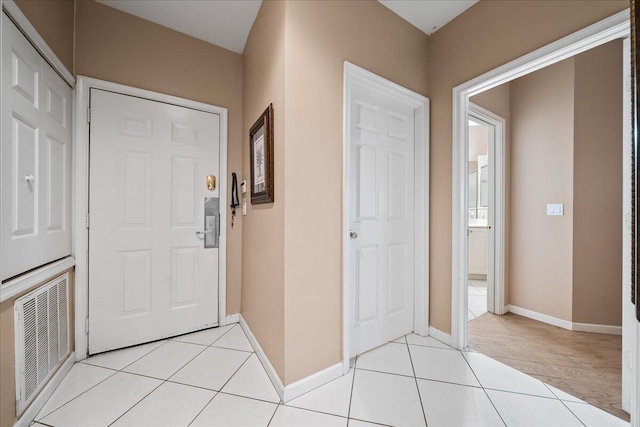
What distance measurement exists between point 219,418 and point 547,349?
247 cm

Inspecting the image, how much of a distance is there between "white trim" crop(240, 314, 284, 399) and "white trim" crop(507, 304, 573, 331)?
2.71 metres

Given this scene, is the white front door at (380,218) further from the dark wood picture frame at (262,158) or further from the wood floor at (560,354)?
the wood floor at (560,354)

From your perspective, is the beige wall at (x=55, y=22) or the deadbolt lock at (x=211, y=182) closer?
the beige wall at (x=55, y=22)

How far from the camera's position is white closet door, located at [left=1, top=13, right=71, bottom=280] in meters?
1.21

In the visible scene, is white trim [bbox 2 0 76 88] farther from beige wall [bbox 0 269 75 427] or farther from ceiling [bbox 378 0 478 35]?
ceiling [bbox 378 0 478 35]

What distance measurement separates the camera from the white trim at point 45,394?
128cm

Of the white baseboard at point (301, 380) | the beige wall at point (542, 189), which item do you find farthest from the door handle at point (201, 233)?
the beige wall at point (542, 189)

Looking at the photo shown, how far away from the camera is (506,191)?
283cm

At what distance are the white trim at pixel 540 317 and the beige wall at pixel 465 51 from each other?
1.31 m

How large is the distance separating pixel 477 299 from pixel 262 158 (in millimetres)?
3229

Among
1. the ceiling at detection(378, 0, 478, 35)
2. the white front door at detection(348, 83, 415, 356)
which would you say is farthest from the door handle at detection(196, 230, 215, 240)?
the ceiling at detection(378, 0, 478, 35)

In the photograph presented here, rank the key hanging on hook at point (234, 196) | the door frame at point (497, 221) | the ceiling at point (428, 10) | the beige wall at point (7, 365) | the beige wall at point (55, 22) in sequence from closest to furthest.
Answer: the beige wall at point (7, 365), the beige wall at point (55, 22), the ceiling at point (428, 10), the key hanging on hook at point (234, 196), the door frame at point (497, 221)

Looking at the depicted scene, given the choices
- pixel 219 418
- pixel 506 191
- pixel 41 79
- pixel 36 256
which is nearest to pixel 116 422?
pixel 219 418

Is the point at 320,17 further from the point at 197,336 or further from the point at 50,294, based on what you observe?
the point at 197,336
